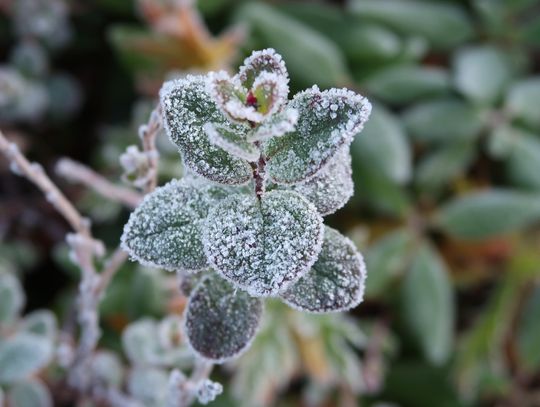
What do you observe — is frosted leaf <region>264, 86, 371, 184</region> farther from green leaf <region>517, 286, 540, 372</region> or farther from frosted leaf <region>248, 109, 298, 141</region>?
green leaf <region>517, 286, 540, 372</region>

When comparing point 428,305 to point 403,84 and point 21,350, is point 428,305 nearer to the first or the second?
point 403,84

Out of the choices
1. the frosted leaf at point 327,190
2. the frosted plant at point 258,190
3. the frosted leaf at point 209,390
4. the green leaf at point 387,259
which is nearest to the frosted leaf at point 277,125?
the frosted plant at point 258,190

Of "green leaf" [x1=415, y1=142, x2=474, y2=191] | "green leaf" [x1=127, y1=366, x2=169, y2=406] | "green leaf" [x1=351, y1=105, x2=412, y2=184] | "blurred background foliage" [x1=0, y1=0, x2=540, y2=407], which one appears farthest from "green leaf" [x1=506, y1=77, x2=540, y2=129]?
"green leaf" [x1=127, y1=366, x2=169, y2=406]

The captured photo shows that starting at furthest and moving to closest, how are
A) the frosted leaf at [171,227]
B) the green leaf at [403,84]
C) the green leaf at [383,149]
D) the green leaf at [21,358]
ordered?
the green leaf at [403,84] < the green leaf at [383,149] < the green leaf at [21,358] < the frosted leaf at [171,227]

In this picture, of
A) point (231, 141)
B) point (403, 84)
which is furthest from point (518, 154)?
point (231, 141)

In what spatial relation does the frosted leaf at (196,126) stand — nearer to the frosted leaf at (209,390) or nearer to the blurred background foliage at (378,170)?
the frosted leaf at (209,390)
